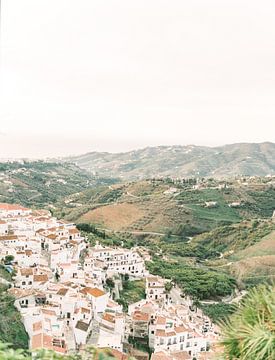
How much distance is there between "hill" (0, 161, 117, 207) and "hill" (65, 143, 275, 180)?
2034 centimetres

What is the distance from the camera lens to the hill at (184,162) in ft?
245

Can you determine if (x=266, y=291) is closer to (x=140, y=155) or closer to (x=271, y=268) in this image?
(x=271, y=268)

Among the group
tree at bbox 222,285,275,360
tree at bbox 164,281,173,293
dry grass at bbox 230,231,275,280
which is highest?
tree at bbox 222,285,275,360

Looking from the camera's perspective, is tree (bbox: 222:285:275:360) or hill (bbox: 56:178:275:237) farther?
hill (bbox: 56:178:275:237)

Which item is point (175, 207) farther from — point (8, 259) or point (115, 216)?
point (8, 259)

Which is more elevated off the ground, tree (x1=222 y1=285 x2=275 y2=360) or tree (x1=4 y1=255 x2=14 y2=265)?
tree (x1=222 y1=285 x2=275 y2=360)

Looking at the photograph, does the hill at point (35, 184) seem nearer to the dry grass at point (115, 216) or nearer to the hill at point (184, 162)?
the dry grass at point (115, 216)

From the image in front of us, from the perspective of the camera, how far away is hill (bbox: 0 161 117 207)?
3259cm

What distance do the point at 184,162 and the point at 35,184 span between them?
45.8 metres

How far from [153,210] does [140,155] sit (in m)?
66.8

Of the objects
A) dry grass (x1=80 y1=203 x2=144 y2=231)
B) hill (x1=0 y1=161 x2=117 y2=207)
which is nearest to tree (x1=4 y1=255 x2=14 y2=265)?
dry grass (x1=80 y1=203 x2=144 y2=231)

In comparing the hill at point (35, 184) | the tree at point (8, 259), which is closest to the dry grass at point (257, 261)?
the tree at point (8, 259)

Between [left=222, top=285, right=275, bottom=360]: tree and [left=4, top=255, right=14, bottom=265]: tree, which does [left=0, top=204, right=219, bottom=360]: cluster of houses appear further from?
[left=222, top=285, right=275, bottom=360]: tree

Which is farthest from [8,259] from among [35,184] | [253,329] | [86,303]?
[35,184]
